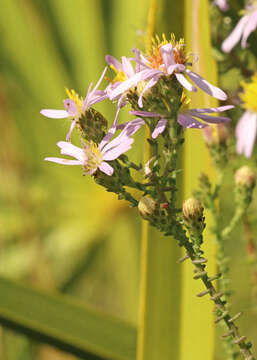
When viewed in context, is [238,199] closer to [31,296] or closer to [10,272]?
[31,296]

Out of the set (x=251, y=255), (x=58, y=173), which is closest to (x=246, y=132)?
(x=251, y=255)

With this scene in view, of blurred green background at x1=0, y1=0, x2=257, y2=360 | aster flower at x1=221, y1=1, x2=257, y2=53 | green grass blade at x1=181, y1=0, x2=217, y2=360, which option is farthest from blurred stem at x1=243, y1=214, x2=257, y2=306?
blurred green background at x1=0, y1=0, x2=257, y2=360

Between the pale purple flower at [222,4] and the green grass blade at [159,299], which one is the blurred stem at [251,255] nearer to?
the green grass blade at [159,299]

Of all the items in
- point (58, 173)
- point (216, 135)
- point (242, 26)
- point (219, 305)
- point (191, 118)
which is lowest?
point (219, 305)

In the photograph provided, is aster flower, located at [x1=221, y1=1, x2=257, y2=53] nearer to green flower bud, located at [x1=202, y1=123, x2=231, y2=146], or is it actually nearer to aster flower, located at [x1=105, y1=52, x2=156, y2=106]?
green flower bud, located at [x1=202, y1=123, x2=231, y2=146]

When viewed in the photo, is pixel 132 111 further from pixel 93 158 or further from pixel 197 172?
pixel 197 172

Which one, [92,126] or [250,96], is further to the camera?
[250,96]
